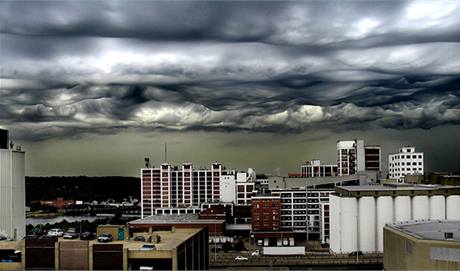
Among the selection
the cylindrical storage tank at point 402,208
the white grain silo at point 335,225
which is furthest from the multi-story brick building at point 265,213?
the cylindrical storage tank at point 402,208

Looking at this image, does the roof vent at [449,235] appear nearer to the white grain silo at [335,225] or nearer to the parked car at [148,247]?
the parked car at [148,247]

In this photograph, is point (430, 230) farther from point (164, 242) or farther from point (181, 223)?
point (181, 223)

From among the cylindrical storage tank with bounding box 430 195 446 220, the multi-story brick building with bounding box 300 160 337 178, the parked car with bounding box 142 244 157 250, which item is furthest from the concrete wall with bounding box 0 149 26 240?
the multi-story brick building with bounding box 300 160 337 178

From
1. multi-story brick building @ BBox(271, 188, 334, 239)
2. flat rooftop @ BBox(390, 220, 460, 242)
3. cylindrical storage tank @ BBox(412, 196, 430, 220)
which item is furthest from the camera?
multi-story brick building @ BBox(271, 188, 334, 239)

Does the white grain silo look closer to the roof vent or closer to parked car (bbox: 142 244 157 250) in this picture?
the roof vent

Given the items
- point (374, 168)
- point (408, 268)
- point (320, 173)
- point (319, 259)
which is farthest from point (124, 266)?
point (320, 173)

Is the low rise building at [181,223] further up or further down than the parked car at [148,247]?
further down
